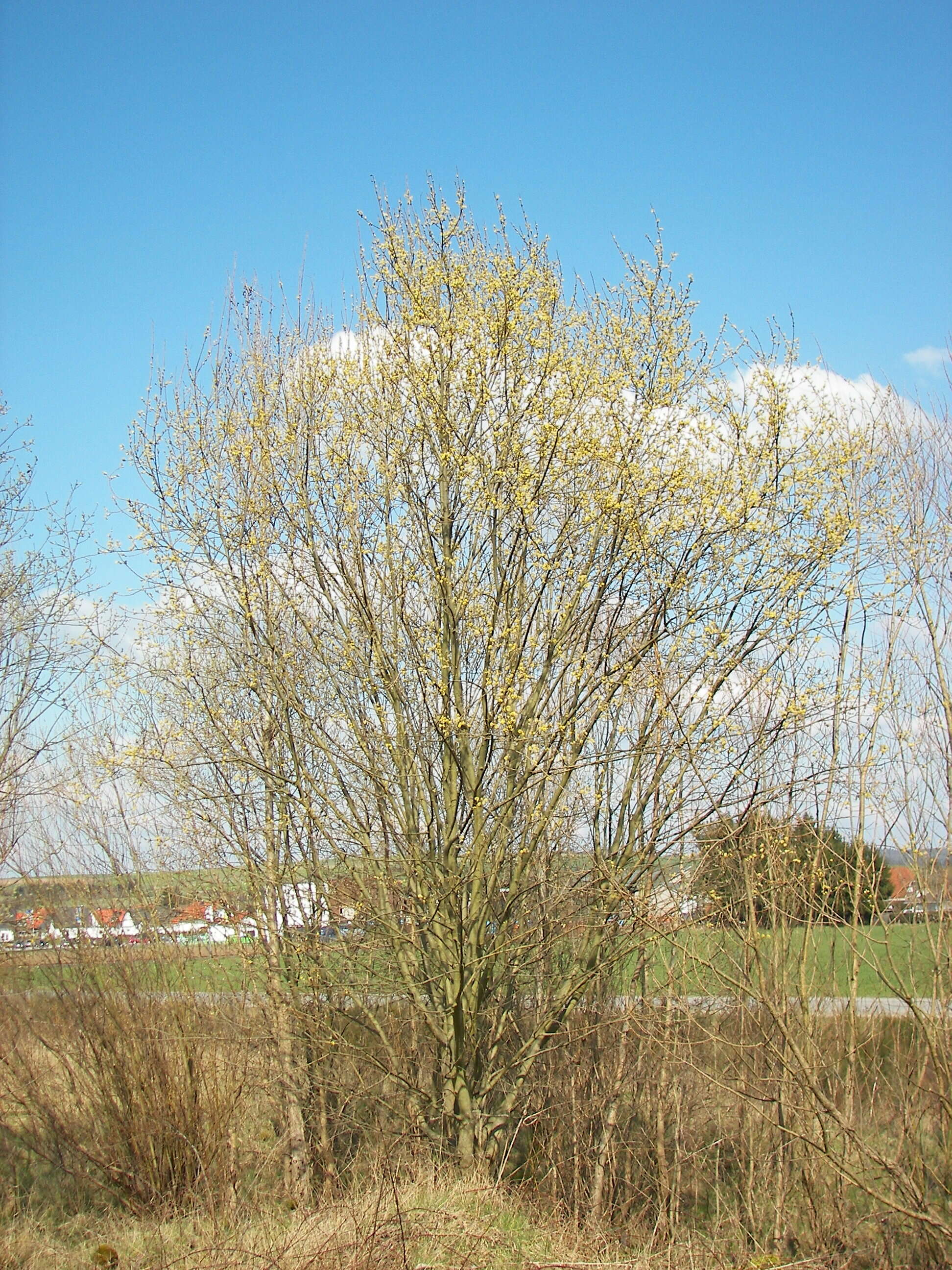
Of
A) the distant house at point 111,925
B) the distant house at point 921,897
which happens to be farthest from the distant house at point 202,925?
the distant house at point 921,897

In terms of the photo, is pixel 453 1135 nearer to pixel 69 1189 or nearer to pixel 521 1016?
pixel 521 1016

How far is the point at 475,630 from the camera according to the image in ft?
23.6

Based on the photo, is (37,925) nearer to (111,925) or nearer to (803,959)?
(111,925)

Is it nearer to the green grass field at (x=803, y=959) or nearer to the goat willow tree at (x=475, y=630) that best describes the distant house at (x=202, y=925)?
the goat willow tree at (x=475, y=630)

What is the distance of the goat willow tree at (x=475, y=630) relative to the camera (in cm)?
721

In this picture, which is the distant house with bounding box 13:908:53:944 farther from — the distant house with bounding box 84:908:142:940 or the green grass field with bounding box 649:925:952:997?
the green grass field with bounding box 649:925:952:997

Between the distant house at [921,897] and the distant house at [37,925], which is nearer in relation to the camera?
the distant house at [921,897]

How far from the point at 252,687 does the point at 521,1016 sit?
12.6ft

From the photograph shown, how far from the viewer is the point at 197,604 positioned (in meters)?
8.13

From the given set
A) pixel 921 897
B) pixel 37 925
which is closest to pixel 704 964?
pixel 921 897

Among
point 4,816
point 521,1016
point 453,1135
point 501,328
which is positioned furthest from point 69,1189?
point 501,328

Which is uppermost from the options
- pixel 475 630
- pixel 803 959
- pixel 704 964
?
pixel 475 630

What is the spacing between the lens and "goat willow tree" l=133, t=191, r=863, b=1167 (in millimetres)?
7211

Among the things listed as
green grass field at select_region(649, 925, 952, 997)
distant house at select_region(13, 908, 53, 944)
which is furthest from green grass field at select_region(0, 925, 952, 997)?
distant house at select_region(13, 908, 53, 944)
